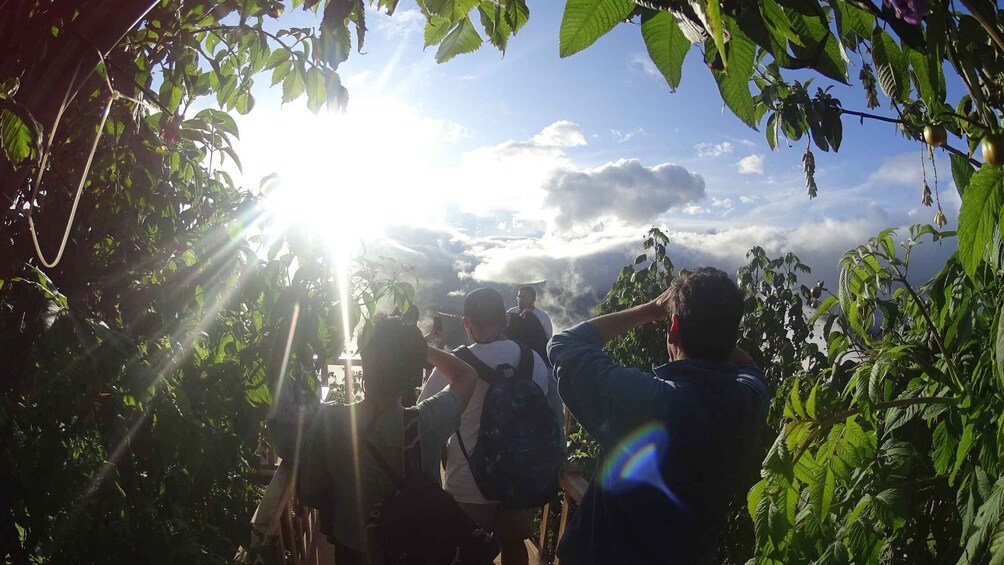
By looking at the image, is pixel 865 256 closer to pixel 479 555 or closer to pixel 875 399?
pixel 875 399

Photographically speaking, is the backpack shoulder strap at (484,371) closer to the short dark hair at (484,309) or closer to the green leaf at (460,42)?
the short dark hair at (484,309)

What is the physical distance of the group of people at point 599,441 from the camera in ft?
6.16

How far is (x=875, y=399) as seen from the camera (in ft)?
4.17

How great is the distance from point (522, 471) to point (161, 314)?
165 centimetres

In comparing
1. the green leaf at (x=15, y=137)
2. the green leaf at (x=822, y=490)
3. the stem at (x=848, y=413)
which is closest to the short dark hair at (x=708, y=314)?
the stem at (x=848, y=413)

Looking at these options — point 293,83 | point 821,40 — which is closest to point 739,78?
point 821,40

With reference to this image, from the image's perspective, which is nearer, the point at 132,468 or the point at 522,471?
the point at 132,468

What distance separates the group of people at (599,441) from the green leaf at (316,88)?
35.1 inches

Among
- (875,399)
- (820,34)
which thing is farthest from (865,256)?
(820,34)

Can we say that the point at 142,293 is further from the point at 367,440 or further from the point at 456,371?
the point at 456,371

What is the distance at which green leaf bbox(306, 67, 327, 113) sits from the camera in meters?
1.52

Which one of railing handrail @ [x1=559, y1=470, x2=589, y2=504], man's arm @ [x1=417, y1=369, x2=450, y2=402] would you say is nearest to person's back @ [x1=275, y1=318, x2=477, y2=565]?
man's arm @ [x1=417, y1=369, x2=450, y2=402]

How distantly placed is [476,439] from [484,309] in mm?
625

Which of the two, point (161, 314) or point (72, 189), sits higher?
point (72, 189)
